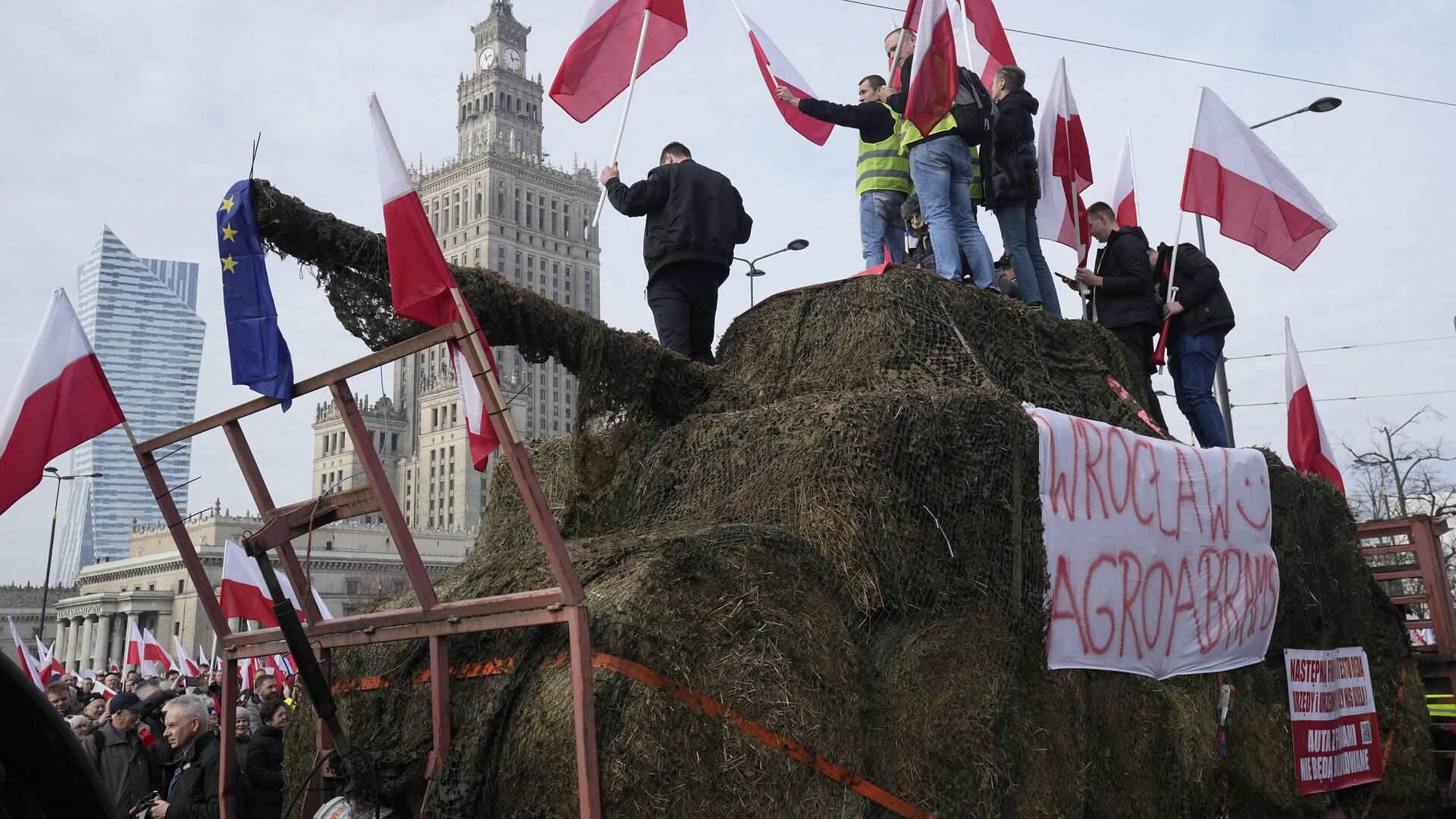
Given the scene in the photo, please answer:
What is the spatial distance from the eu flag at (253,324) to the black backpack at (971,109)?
5.18m

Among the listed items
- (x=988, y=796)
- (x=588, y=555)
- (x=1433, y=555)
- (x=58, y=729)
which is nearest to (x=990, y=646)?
(x=988, y=796)

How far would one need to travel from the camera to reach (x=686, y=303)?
841 cm

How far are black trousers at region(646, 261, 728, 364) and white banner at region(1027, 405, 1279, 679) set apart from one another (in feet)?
8.58

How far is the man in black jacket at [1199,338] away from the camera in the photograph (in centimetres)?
1039

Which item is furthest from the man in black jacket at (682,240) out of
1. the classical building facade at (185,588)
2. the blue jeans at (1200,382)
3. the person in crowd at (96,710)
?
Result: the classical building facade at (185,588)

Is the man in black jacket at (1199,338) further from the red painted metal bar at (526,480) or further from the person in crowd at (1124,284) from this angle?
the red painted metal bar at (526,480)

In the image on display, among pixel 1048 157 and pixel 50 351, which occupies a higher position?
pixel 1048 157

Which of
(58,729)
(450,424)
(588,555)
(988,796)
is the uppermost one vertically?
(450,424)

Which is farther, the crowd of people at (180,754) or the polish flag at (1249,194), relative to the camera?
the polish flag at (1249,194)

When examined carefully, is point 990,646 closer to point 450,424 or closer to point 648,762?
point 648,762

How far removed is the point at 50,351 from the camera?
245 inches

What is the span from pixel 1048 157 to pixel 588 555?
301 inches

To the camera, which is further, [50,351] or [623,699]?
[50,351]

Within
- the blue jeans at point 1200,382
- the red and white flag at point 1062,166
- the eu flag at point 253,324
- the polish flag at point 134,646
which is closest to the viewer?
the eu flag at point 253,324
